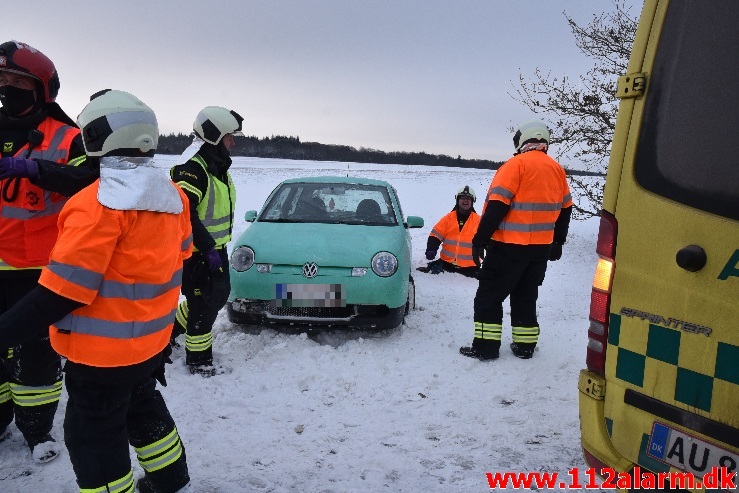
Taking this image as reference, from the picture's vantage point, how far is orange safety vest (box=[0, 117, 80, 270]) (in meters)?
2.60

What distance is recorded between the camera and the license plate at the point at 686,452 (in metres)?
1.66

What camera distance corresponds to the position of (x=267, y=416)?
3418 mm

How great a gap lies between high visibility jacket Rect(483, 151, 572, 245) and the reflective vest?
2093mm

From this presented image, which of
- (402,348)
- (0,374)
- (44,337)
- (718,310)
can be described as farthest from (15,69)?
(402,348)

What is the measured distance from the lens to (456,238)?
8.21 m

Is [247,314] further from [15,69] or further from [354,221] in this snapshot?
[15,69]

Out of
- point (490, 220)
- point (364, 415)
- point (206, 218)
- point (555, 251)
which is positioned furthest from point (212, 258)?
point (555, 251)

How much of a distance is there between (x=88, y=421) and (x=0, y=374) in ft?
4.27

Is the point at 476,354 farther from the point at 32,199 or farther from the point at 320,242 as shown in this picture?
the point at 32,199

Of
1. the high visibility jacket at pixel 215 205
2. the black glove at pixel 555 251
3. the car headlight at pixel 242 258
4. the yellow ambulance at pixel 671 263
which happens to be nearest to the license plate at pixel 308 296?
the car headlight at pixel 242 258

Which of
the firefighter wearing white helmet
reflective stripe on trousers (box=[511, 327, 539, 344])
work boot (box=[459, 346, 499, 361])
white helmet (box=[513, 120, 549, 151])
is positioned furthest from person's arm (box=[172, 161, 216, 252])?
reflective stripe on trousers (box=[511, 327, 539, 344])

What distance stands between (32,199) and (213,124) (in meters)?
1.46

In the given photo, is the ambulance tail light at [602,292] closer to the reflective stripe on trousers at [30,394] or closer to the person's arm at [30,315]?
the person's arm at [30,315]

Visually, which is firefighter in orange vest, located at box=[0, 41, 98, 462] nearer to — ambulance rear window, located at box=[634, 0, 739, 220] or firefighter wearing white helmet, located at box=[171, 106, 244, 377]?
firefighter wearing white helmet, located at box=[171, 106, 244, 377]
